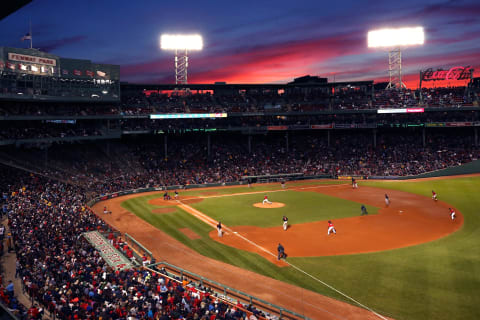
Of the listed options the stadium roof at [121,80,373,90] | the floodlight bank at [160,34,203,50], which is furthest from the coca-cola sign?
the floodlight bank at [160,34,203,50]

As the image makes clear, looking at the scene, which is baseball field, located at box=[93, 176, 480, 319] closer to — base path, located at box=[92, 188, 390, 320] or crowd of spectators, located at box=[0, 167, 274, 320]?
base path, located at box=[92, 188, 390, 320]

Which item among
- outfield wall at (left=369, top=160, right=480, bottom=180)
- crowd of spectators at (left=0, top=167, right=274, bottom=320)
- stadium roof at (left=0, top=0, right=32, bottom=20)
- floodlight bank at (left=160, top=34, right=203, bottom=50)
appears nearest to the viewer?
stadium roof at (left=0, top=0, right=32, bottom=20)

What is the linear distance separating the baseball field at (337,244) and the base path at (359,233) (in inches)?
2.9

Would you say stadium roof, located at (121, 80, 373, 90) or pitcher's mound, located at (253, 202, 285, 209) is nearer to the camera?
pitcher's mound, located at (253, 202, 285, 209)

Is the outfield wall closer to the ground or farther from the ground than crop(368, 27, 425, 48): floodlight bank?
closer to the ground

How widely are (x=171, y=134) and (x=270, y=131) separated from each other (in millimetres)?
18599

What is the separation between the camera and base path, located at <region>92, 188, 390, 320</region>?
15.8 m

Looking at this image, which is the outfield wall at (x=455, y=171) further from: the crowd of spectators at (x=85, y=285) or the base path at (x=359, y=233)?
the crowd of spectators at (x=85, y=285)

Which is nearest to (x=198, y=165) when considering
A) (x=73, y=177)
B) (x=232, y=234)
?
(x=73, y=177)

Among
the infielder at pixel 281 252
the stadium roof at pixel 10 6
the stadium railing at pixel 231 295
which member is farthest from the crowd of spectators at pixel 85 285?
the stadium roof at pixel 10 6

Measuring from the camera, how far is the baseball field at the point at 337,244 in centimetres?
1669

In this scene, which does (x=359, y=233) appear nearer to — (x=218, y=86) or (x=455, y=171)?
(x=455, y=171)

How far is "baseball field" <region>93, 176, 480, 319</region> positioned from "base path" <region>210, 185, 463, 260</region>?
73 mm

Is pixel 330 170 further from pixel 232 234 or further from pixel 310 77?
pixel 310 77
